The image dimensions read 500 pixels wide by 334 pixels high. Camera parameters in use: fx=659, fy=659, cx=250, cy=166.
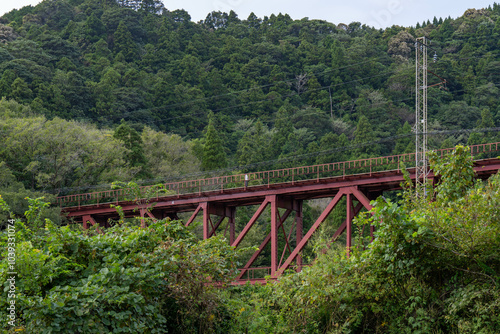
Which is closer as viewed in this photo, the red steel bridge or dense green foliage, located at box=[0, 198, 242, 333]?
dense green foliage, located at box=[0, 198, 242, 333]

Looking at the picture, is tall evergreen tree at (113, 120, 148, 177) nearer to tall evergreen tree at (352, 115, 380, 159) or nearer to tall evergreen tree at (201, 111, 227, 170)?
tall evergreen tree at (201, 111, 227, 170)

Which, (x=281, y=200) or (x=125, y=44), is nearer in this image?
(x=281, y=200)

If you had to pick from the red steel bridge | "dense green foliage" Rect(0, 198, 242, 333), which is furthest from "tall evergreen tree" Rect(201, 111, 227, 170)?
"dense green foliage" Rect(0, 198, 242, 333)

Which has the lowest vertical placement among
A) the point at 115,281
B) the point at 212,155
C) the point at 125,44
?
the point at 212,155

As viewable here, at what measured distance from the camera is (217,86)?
92938mm

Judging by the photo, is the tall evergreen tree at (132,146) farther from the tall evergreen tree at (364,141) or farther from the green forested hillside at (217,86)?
the tall evergreen tree at (364,141)

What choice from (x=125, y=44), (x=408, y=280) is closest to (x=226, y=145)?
(x=125, y=44)

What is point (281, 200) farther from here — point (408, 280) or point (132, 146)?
point (132, 146)

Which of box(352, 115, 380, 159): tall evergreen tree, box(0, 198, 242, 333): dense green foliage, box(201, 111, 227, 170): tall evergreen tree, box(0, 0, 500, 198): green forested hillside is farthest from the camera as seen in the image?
box(352, 115, 380, 159): tall evergreen tree

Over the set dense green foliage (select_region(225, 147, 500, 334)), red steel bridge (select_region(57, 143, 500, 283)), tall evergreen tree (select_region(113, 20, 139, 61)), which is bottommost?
red steel bridge (select_region(57, 143, 500, 283))

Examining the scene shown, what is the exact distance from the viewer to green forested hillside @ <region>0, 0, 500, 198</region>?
5841cm

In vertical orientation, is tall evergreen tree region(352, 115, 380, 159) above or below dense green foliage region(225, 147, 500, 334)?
below

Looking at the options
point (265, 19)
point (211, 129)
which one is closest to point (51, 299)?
point (211, 129)

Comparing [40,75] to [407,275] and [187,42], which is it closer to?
[187,42]
